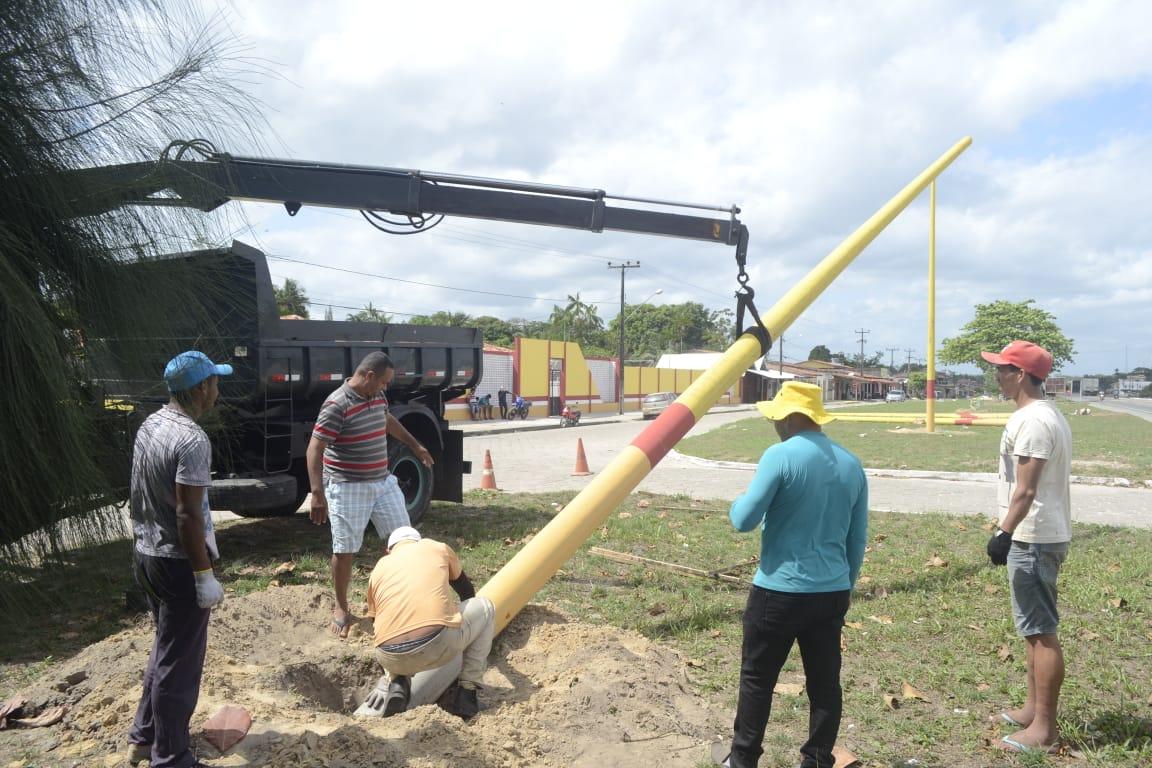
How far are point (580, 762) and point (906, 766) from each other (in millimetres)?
1432

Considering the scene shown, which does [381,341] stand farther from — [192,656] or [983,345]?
[983,345]

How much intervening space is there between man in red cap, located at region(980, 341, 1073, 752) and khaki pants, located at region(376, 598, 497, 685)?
8.01 feet

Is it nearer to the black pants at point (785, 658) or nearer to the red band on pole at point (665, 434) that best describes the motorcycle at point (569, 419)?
the red band on pole at point (665, 434)

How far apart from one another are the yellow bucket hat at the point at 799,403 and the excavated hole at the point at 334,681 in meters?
2.75

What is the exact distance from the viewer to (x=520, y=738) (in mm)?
3646

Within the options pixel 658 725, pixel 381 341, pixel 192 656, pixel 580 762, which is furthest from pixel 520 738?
pixel 381 341

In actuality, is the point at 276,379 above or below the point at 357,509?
above

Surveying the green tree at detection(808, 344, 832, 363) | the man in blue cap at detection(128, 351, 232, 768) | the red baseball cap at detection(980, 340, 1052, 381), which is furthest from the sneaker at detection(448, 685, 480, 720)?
Answer: the green tree at detection(808, 344, 832, 363)

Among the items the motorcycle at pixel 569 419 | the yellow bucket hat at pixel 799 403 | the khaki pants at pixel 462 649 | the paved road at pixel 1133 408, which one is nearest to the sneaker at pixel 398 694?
the khaki pants at pixel 462 649

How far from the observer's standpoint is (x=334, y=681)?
4.48m

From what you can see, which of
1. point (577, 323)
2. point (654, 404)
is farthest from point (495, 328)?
point (654, 404)

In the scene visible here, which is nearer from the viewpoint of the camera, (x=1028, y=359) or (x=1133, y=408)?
(x=1028, y=359)

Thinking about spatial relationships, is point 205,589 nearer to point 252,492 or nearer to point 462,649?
point 462,649

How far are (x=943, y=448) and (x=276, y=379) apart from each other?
1572 centimetres
